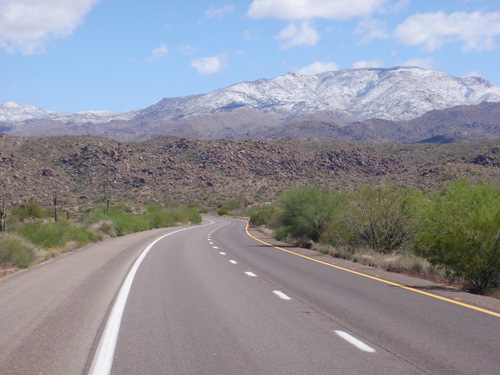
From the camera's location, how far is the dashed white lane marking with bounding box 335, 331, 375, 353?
6527mm

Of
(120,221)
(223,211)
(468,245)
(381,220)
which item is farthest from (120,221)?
(223,211)

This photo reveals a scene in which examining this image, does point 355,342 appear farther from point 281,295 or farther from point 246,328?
point 281,295

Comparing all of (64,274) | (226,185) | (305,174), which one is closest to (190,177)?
(226,185)

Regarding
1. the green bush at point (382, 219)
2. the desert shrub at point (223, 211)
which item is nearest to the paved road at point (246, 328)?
the green bush at point (382, 219)

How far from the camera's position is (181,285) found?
1237cm

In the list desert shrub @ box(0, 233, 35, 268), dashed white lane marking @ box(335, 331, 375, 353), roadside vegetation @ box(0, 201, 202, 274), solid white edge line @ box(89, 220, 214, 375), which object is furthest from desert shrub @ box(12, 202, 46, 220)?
dashed white lane marking @ box(335, 331, 375, 353)

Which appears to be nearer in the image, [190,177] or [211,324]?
[211,324]

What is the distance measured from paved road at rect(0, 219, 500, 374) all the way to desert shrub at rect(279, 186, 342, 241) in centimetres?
1228

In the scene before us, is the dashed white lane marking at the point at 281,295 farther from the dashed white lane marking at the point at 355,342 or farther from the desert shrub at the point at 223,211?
the desert shrub at the point at 223,211

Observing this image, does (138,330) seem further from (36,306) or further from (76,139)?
(76,139)

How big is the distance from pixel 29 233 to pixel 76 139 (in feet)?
294

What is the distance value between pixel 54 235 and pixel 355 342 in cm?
2019

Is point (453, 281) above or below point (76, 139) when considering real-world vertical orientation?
below

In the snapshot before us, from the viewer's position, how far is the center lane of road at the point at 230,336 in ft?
19.3
